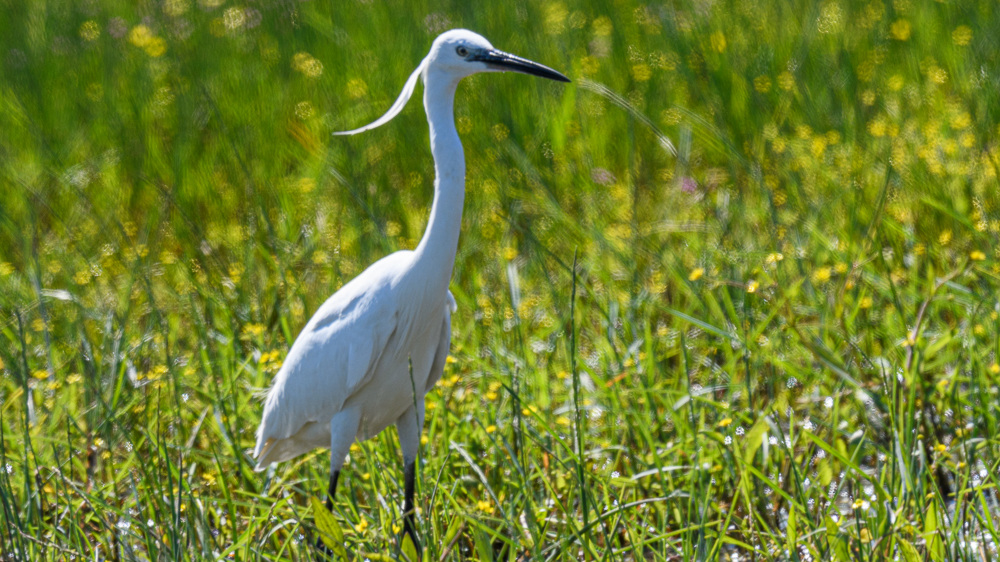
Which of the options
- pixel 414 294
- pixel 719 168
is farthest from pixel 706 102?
pixel 414 294

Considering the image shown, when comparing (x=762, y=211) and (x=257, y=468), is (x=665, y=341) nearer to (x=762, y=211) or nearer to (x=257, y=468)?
(x=762, y=211)

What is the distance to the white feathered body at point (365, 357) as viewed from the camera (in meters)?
2.09

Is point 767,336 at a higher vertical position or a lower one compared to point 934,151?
lower

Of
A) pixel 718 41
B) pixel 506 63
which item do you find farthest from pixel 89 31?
pixel 506 63

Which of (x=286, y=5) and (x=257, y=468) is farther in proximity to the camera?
(x=286, y=5)

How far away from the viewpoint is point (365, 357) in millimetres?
2121

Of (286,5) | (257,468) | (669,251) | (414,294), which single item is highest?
(286,5)

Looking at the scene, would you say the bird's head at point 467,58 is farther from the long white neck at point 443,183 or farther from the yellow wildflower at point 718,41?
the yellow wildflower at point 718,41

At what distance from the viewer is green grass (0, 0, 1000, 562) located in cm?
199

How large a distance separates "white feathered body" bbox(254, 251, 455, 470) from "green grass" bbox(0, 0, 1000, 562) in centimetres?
13

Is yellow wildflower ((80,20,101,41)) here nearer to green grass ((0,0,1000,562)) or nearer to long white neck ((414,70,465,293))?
green grass ((0,0,1000,562))

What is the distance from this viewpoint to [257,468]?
7.74 feet

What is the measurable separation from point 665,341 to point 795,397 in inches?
17.0

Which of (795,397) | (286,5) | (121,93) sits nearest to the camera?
(795,397)
